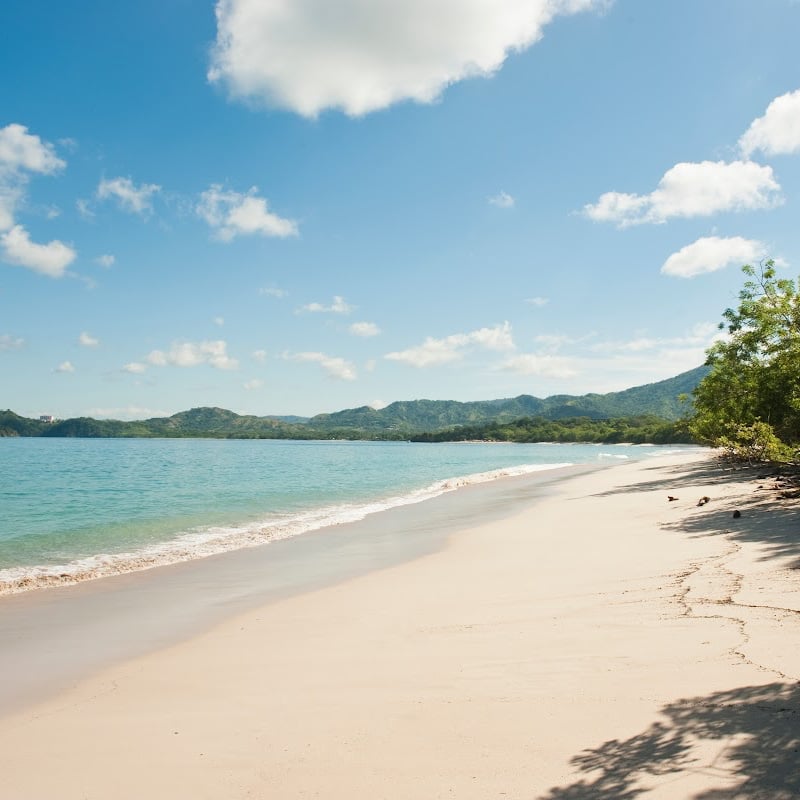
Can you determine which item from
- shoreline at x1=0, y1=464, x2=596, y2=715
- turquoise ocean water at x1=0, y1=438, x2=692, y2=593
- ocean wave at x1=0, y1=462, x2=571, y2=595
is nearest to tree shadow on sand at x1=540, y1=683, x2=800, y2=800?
shoreline at x1=0, y1=464, x2=596, y2=715

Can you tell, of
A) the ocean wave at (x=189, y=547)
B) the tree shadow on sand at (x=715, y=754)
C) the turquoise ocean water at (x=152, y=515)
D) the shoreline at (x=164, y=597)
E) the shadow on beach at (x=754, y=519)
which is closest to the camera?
the tree shadow on sand at (x=715, y=754)

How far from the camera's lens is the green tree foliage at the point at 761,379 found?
71.4 feet

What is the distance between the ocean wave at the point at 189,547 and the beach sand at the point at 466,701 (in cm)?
692

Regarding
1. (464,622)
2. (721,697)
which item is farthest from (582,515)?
(721,697)

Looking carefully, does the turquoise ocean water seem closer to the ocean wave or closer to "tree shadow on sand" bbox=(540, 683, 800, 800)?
the ocean wave

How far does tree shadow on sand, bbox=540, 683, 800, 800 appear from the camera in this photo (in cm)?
407

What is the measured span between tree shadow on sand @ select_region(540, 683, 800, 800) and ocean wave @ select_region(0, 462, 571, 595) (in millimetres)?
13884

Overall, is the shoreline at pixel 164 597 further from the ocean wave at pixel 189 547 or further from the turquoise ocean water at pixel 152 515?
the turquoise ocean water at pixel 152 515

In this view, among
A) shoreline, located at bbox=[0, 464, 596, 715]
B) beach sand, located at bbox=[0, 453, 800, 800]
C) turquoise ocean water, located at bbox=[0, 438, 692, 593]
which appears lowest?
turquoise ocean water, located at bbox=[0, 438, 692, 593]

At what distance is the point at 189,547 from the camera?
1883cm

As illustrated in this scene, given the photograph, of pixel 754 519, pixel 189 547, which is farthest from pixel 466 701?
pixel 189 547

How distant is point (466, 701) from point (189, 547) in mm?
15106

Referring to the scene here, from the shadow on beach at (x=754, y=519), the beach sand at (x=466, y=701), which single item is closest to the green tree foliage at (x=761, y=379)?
the shadow on beach at (x=754, y=519)

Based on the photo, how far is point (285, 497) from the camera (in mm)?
34906
